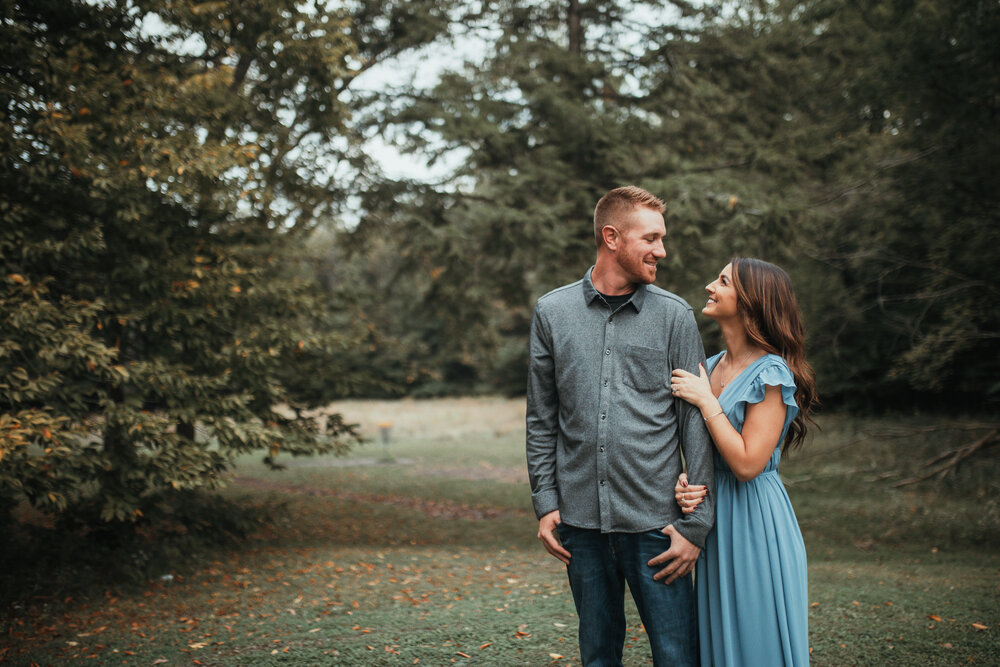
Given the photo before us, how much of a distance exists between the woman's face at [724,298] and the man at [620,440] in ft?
0.67

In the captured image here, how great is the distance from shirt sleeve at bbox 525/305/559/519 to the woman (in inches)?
17.3

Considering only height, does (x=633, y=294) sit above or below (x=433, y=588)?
above

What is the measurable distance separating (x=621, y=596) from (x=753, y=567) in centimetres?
46

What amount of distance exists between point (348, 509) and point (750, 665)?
10066 mm

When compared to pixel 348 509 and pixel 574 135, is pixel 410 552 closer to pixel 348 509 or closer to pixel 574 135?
pixel 348 509

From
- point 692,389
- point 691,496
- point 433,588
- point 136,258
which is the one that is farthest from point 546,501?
point 136,258

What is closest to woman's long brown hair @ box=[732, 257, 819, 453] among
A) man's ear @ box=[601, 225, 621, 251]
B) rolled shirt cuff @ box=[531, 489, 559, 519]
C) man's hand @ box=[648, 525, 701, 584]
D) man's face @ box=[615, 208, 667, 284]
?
man's face @ box=[615, 208, 667, 284]

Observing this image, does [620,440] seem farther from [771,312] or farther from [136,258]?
[136,258]

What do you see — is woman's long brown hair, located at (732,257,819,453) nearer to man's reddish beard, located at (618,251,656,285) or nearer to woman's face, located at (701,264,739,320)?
woman's face, located at (701,264,739,320)

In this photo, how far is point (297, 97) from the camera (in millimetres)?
9344

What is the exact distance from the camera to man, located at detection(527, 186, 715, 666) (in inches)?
100.0

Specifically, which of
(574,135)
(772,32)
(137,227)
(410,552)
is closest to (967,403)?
(772,32)

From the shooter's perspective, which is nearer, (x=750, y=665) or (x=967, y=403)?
(x=750, y=665)

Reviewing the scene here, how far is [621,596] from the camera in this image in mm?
2707
